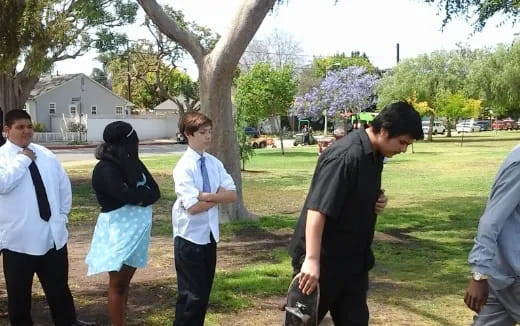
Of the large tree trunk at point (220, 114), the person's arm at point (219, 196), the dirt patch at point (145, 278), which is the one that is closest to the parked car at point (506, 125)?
the large tree trunk at point (220, 114)

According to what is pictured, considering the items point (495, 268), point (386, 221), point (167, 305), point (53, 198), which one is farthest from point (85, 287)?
point (386, 221)

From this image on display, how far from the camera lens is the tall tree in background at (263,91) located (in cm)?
3291

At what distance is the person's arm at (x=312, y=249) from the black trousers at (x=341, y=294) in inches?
6.4

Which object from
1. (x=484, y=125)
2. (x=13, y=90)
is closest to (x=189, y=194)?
(x=13, y=90)

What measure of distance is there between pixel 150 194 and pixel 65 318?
118 centimetres

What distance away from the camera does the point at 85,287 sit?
6301 millimetres

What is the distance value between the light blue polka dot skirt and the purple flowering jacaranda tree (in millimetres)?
42123

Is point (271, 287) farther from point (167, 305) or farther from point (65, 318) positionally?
point (65, 318)

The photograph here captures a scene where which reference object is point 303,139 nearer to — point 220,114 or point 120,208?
point 220,114

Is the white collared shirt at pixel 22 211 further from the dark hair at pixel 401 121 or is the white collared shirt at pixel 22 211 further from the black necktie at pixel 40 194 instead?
the dark hair at pixel 401 121

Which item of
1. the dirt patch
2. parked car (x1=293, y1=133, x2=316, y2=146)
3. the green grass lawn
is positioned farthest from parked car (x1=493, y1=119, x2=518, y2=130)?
the dirt patch

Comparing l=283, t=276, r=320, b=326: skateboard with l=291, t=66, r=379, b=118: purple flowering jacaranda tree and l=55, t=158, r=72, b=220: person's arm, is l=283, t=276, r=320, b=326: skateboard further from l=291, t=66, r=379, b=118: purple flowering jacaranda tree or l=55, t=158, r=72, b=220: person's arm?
l=291, t=66, r=379, b=118: purple flowering jacaranda tree

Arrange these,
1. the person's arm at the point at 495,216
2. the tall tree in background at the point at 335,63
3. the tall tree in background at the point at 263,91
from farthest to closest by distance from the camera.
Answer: the tall tree in background at the point at 335,63 < the tall tree in background at the point at 263,91 < the person's arm at the point at 495,216

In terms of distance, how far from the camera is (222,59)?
29.9 ft
